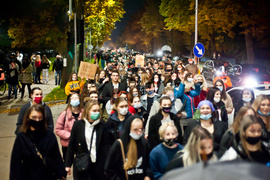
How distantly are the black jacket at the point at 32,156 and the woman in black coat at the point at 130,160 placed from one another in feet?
2.27

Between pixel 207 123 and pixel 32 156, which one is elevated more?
pixel 207 123

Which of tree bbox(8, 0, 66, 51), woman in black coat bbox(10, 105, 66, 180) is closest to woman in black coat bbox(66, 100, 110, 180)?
woman in black coat bbox(10, 105, 66, 180)

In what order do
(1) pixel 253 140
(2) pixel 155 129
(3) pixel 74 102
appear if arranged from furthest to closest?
(3) pixel 74 102 < (2) pixel 155 129 < (1) pixel 253 140

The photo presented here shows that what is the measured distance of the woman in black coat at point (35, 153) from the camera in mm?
4445

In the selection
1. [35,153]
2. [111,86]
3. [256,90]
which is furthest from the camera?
[111,86]

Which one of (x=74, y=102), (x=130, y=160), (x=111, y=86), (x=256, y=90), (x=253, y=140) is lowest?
(x=130, y=160)

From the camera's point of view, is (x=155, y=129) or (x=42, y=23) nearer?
(x=155, y=129)

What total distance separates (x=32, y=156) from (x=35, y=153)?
52 millimetres

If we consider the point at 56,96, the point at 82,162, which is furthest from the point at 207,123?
the point at 56,96

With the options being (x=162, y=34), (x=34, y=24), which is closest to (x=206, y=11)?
(x=34, y=24)

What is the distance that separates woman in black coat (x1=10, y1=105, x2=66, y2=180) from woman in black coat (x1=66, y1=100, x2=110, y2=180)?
1.50 feet

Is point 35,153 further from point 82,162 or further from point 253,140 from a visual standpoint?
point 253,140

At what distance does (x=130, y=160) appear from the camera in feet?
14.9

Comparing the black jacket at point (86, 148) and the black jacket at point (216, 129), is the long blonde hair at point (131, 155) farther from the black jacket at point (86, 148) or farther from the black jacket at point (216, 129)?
the black jacket at point (216, 129)
